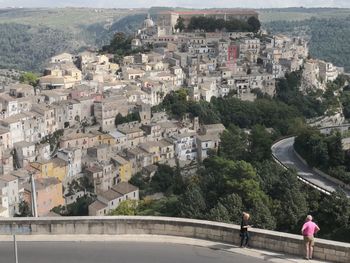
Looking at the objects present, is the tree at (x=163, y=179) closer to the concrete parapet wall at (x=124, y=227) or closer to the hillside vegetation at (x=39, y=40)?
the concrete parapet wall at (x=124, y=227)

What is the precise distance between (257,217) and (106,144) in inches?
875

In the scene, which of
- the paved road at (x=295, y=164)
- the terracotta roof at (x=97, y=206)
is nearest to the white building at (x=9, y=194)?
the terracotta roof at (x=97, y=206)

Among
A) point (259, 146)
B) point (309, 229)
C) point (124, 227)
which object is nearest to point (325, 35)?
point (259, 146)

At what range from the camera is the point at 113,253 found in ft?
28.1

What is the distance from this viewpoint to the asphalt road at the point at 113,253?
829cm

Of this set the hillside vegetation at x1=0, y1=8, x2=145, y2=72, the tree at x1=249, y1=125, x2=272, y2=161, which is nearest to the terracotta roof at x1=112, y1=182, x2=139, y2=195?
the tree at x1=249, y1=125, x2=272, y2=161

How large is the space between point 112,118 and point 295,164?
1660cm

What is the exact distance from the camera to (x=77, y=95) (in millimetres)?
44312

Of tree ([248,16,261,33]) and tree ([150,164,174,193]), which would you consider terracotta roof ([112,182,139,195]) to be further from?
tree ([248,16,261,33])

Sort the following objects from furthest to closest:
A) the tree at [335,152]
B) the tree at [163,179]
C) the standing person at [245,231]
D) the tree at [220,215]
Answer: the tree at [163,179], the tree at [335,152], the tree at [220,215], the standing person at [245,231]

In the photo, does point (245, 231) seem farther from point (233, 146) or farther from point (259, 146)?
point (233, 146)

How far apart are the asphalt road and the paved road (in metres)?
18.8

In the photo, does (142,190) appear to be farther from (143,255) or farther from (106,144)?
(143,255)

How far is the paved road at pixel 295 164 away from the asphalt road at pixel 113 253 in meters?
18.8
